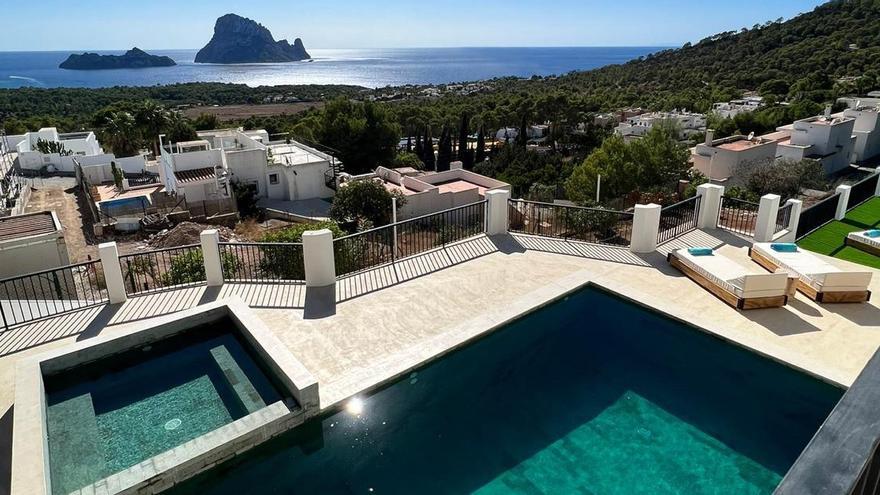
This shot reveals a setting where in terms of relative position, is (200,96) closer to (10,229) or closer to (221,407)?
(10,229)

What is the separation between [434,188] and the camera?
82.8ft

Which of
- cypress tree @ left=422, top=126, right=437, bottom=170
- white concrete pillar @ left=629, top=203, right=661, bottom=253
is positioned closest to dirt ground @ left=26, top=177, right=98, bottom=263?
white concrete pillar @ left=629, top=203, right=661, bottom=253

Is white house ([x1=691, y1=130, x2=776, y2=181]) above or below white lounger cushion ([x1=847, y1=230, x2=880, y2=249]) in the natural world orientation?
below

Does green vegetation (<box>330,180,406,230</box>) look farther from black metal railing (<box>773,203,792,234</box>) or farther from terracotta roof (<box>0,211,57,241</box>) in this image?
black metal railing (<box>773,203,792,234</box>)


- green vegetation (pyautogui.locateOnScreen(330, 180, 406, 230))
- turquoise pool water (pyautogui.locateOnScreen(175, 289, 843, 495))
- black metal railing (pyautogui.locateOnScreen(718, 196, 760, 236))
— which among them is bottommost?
green vegetation (pyautogui.locateOnScreen(330, 180, 406, 230))

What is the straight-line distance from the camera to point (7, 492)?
5.29 m

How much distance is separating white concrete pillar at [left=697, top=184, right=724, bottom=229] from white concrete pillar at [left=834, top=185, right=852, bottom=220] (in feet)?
17.9

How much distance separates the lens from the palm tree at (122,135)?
3875cm

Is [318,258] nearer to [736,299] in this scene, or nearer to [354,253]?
[354,253]

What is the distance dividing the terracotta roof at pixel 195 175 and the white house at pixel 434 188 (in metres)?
6.97

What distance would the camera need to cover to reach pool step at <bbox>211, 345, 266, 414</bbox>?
21.6 ft

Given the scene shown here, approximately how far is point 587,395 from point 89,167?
36014mm

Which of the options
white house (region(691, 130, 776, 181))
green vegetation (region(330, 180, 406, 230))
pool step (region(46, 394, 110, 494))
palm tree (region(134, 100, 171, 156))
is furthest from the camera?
palm tree (region(134, 100, 171, 156))

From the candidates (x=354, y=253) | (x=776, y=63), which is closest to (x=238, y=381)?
(x=354, y=253)
